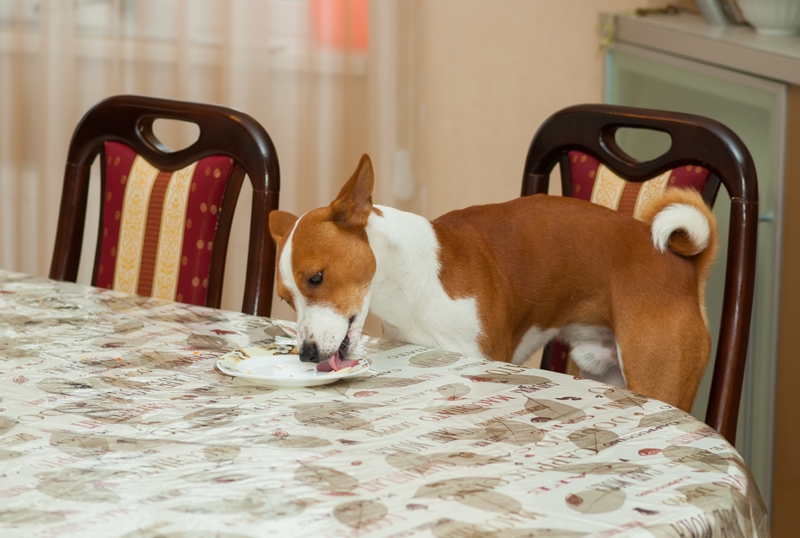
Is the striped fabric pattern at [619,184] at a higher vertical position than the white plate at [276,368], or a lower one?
higher

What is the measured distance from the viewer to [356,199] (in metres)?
1.38

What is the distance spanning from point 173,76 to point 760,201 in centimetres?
165

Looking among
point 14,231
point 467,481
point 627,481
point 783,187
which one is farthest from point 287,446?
point 14,231

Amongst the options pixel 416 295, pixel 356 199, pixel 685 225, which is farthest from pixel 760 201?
pixel 356 199

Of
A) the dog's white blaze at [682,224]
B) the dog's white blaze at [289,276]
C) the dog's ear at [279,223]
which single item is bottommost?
the dog's white blaze at [289,276]

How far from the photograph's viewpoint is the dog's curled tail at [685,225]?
1.47 metres

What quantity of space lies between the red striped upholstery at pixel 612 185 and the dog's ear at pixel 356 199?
0.49m

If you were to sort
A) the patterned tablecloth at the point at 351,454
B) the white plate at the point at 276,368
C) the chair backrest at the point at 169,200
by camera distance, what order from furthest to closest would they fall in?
the chair backrest at the point at 169,200 < the white plate at the point at 276,368 < the patterned tablecloth at the point at 351,454

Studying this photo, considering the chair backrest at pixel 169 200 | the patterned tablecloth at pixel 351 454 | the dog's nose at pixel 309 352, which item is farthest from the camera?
the chair backrest at pixel 169 200

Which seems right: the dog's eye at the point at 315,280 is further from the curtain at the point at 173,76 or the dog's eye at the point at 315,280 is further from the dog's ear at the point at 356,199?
the curtain at the point at 173,76

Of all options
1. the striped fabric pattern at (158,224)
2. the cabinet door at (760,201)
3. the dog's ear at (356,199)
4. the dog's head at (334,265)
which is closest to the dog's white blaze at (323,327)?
the dog's head at (334,265)

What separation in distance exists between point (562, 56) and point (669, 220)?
147cm

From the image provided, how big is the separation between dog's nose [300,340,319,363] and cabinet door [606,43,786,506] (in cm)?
126

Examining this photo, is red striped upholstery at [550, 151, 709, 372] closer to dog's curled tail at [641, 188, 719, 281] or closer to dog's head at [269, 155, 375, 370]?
dog's curled tail at [641, 188, 719, 281]
